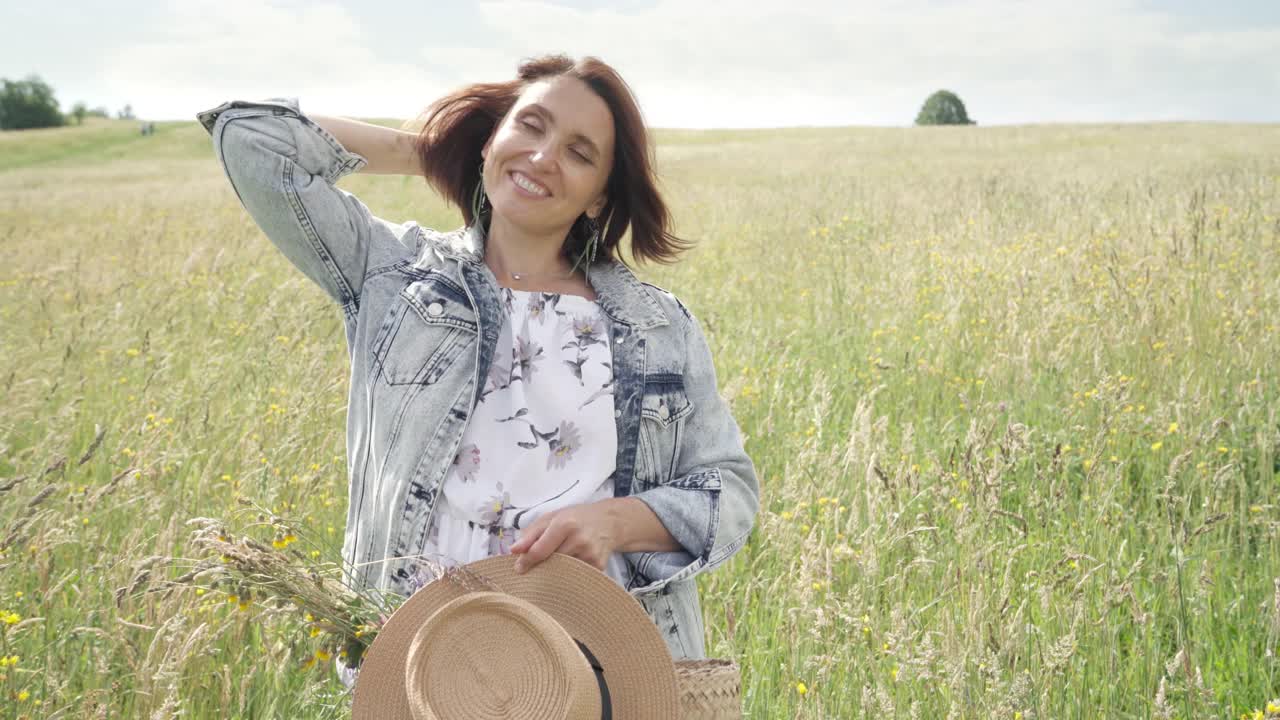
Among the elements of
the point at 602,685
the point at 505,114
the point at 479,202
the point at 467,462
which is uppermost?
the point at 505,114

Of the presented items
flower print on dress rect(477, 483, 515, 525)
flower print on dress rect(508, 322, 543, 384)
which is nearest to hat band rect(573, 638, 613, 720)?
flower print on dress rect(477, 483, 515, 525)

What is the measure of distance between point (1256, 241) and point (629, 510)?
18.4ft

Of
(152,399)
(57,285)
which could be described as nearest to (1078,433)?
(152,399)

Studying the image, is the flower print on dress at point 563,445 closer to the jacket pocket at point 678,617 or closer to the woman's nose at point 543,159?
the jacket pocket at point 678,617

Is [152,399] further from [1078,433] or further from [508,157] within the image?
[1078,433]

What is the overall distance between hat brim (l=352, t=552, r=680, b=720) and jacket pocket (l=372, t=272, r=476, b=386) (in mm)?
472

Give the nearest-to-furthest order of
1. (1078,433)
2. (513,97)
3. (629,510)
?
(629,510) → (513,97) → (1078,433)

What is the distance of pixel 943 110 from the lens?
80.3 metres

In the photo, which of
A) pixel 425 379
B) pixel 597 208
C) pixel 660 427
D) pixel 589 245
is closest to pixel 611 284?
pixel 589 245

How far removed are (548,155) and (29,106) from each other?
8558cm

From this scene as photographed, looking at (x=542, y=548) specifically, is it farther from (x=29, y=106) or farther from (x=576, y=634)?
(x=29, y=106)

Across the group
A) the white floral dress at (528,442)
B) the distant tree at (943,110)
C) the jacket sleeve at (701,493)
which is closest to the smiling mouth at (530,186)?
the white floral dress at (528,442)

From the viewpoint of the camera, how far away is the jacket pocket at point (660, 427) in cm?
190

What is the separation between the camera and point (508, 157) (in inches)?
79.1
